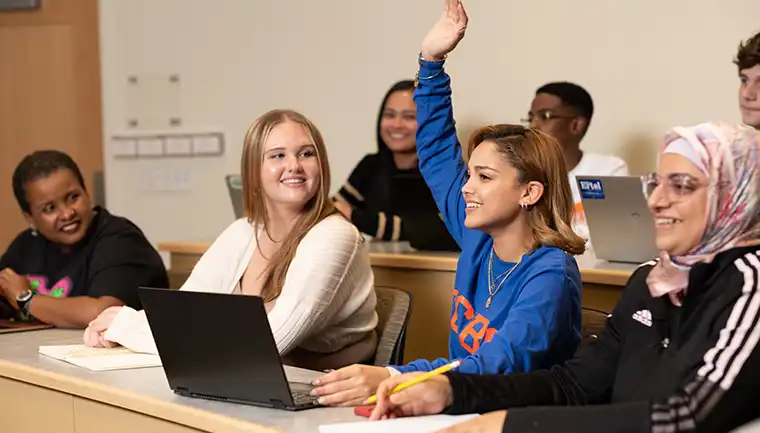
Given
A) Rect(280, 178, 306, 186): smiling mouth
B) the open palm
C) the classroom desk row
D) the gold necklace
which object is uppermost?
the open palm

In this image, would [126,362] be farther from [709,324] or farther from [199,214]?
[199,214]

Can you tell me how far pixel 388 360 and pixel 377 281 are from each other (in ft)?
3.69

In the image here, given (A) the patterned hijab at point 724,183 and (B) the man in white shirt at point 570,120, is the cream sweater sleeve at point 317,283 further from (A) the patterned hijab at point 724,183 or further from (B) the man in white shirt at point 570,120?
(B) the man in white shirt at point 570,120

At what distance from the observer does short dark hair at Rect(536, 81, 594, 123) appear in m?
4.24

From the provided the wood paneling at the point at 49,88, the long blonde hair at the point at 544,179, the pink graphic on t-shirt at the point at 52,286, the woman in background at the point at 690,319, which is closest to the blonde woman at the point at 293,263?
the long blonde hair at the point at 544,179

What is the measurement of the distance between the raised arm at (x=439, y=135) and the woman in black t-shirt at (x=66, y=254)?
96 cm

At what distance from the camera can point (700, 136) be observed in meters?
1.46

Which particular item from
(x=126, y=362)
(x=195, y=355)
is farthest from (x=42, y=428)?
(x=195, y=355)

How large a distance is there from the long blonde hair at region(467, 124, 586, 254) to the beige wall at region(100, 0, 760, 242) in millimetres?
2217

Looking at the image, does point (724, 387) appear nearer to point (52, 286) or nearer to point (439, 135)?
point (439, 135)

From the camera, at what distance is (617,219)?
3.14m

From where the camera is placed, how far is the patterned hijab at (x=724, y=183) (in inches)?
56.2

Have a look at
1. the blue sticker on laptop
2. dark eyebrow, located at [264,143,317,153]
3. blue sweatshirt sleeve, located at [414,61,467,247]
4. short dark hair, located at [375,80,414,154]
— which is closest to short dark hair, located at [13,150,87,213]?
dark eyebrow, located at [264,143,317,153]

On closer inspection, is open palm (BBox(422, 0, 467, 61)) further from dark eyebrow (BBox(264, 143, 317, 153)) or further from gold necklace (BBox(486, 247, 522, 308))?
gold necklace (BBox(486, 247, 522, 308))
